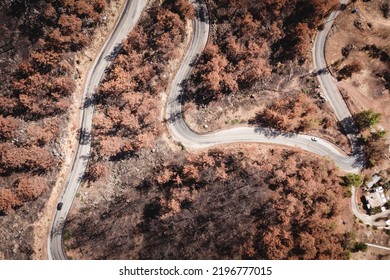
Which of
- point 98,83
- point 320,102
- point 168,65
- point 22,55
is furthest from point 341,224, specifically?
point 22,55

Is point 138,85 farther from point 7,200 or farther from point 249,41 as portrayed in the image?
point 7,200

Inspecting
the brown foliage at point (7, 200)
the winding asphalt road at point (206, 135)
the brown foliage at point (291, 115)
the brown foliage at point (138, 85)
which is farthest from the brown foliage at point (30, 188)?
the brown foliage at point (291, 115)

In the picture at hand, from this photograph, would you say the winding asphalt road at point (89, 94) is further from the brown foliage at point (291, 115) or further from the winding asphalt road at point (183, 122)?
the brown foliage at point (291, 115)

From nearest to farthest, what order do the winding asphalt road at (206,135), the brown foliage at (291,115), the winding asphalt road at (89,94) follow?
the winding asphalt road at (89,94) < the brown foliage at (291,115) < the winding asphalt road at (206,135)

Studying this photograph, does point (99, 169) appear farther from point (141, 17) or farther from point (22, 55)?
point (141, 17)

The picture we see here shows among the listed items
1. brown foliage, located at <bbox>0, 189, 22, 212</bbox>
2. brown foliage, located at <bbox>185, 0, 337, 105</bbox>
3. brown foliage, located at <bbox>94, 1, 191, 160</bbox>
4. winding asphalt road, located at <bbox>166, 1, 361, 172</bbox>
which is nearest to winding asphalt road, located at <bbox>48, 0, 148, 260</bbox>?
brown foliage, located at <bbox>94, 1, 191, 160</bbox>

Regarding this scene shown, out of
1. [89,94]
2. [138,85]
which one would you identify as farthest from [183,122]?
[89,94]

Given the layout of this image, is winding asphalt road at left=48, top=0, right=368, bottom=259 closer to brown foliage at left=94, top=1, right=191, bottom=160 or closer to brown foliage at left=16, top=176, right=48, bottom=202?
brown foliage at left=94, top=1, right=191, bottom=160
